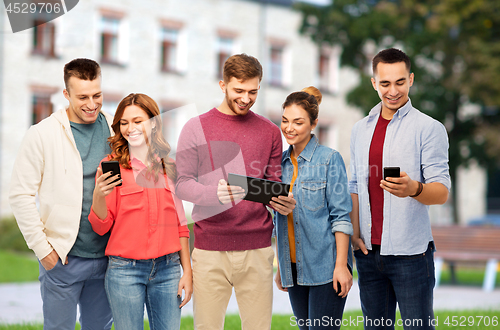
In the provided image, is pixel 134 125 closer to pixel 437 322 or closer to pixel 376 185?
pixel 376 185

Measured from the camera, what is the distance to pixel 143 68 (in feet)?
57.0

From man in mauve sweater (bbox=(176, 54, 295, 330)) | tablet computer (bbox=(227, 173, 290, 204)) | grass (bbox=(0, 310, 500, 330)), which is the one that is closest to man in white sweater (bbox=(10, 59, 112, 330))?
man in mauve sweater (bbox=(176, 54, 295, 330))

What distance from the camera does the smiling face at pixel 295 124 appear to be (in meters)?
3.04

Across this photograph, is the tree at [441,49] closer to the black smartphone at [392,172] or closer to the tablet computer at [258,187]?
the black smartphone at [392,172]

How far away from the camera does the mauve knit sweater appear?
2957 mm

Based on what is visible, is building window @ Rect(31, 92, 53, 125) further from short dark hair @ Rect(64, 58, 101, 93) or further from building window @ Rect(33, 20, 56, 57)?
short dark hair @ Rect(64, 58, 101, 93)

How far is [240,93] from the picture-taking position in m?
2.93

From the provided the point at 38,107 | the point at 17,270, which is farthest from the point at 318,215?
the point at 38,107

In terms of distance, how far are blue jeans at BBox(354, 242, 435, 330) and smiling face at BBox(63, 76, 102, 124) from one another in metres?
1.80

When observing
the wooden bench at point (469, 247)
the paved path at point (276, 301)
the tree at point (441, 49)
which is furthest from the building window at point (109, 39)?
the wooden bench at point (469, 247)

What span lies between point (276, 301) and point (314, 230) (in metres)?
4.60

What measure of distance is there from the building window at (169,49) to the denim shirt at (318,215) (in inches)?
604

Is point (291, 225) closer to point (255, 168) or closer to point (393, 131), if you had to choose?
point (255, 168)

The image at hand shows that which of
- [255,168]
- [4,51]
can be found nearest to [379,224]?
[255,168]
